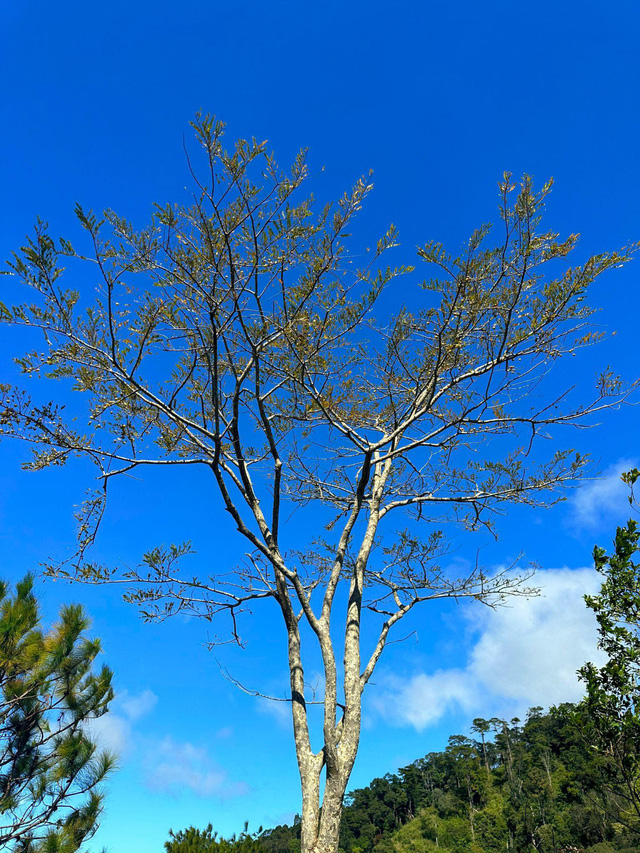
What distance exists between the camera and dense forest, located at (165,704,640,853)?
107ft

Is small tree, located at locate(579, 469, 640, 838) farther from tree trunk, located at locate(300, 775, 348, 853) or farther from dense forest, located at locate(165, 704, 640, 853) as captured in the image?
dense forest, located at locate(165, 704, 640, 853)

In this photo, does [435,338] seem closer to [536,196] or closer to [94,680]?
[536,196]

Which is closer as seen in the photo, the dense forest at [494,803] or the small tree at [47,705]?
the small tree at [47,705]

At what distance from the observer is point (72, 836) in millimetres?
6770

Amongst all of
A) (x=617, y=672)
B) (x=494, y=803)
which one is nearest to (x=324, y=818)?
(x=617, y=672)

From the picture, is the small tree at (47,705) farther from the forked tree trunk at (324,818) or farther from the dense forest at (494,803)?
the dense forest at (494,803)

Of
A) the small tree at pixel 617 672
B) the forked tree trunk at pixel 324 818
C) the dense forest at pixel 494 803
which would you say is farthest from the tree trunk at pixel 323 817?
the dense forest at pixel 494 803

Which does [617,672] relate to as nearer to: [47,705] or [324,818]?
[324,818]

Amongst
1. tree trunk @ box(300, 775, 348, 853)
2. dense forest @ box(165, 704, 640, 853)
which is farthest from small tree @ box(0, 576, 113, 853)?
dense forest @ box(165, 704, 640, 853)

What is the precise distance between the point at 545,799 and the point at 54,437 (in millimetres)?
46942

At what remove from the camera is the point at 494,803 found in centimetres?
4519

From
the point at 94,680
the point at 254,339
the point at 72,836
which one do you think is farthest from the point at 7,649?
the point at 254,339

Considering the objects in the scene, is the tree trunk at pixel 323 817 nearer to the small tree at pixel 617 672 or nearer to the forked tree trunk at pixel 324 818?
the forked tree trunk at pixel 324 818

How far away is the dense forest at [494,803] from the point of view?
3250 centimetres
